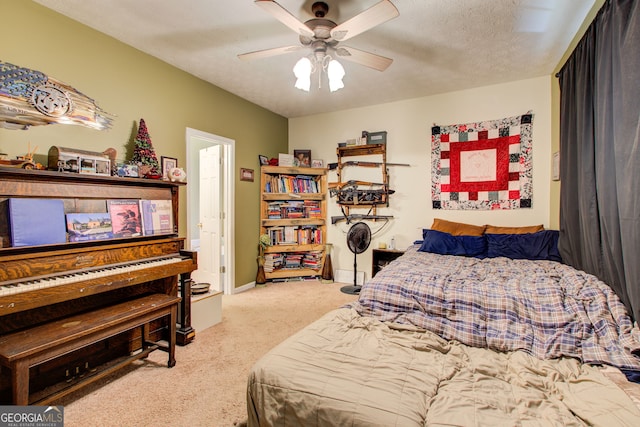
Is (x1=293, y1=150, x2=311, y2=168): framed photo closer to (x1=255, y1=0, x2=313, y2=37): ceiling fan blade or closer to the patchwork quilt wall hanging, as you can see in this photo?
the patchwork quilt wall hanging

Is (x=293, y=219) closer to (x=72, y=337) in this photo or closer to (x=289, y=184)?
(x=289, y=184)

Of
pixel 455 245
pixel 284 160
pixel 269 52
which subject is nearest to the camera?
pixel 269 52

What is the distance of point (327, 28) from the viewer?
200cm

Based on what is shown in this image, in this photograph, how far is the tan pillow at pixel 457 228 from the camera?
3.40 m

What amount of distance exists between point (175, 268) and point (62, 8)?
6.51 ft

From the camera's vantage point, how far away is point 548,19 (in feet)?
7.30

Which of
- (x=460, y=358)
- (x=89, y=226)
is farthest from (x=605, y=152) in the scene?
(x=89, y=226)

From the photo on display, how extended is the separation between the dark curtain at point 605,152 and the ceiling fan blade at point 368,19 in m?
1.13

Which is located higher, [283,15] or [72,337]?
[283,15]

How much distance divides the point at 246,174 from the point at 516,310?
3.30 meters

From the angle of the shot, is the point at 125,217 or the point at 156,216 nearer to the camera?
the point at 125,217

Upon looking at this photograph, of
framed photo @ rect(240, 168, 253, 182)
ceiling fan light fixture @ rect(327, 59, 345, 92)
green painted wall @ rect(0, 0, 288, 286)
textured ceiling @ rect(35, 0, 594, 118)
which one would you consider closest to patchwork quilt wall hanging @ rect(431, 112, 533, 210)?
textured ceiling @ rect(35, 0, 594, 118)

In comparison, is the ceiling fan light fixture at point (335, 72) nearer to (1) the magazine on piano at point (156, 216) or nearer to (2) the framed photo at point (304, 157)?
(1) the magazine on piano at point (156, 216)

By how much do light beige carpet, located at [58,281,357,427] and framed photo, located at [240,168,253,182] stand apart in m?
1.72
